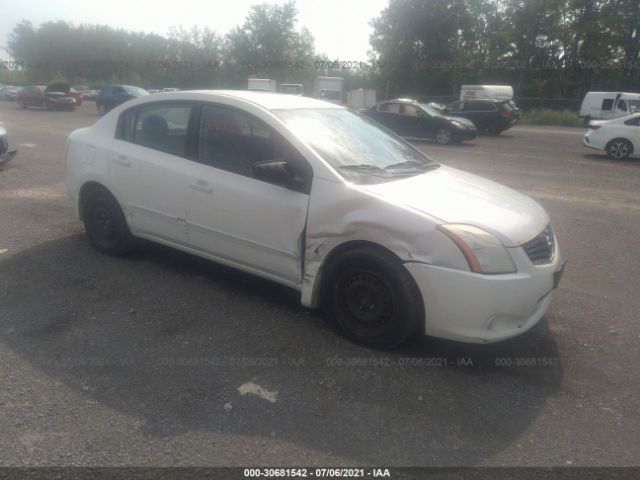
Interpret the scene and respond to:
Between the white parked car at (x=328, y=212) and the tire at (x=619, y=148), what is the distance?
512 inches

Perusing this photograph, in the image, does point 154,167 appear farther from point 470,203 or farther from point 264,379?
point 470,203

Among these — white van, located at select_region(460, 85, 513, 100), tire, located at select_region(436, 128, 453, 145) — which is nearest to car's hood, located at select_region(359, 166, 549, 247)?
tire, located at select_region(436, 128, 453, 145)

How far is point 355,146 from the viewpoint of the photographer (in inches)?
166

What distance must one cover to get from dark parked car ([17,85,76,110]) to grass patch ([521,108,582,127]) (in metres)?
28.5

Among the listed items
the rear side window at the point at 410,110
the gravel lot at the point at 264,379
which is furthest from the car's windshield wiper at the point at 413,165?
the rear side window at the point at 410,110

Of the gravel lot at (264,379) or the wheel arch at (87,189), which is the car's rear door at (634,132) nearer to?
the gravel lot at (264,379)

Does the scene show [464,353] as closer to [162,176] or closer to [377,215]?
[377,215]

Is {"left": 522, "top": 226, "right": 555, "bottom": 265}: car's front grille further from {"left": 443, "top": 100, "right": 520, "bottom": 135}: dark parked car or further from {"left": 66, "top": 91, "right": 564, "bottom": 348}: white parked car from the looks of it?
{"left": 443, "top": 100, "right": 520, "bottom": 135}: dark parked car

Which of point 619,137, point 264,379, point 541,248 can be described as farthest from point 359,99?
point 264,379

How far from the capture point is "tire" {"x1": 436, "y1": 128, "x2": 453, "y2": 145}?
1847 cm

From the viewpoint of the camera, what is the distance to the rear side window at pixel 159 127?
450 centimetres

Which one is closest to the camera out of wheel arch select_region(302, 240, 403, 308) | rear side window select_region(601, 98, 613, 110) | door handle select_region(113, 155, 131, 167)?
wheel arch select_region(302, 240, 403, 308)

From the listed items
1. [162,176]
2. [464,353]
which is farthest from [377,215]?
[162,176]

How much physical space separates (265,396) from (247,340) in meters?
0.69
